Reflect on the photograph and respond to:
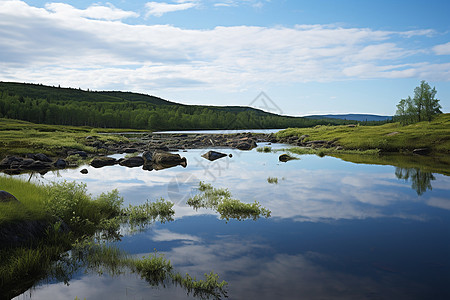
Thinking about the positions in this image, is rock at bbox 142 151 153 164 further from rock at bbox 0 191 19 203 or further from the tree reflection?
the tree reflection

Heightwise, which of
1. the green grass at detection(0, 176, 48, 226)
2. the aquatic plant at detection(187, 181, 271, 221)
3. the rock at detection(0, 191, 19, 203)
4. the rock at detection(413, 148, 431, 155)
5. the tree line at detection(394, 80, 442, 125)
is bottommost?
the aquatic plant at detection(187, 181, 271, 221)

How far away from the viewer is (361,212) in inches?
540

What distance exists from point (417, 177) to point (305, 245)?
692 inches

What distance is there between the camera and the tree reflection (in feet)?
62.7

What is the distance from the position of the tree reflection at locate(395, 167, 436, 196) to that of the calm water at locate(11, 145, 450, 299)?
30cm

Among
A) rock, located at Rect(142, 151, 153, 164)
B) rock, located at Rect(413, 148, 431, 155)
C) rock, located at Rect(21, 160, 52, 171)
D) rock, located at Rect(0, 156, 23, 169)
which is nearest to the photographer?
rock, located at Rect(0, 156, 23, 169)

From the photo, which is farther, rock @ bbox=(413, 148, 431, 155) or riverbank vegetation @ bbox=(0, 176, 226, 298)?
rock @ bbox=(413, 148, 431, 155)

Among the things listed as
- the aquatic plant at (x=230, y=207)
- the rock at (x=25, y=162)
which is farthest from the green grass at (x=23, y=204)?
the rock at (x=25, y=162)

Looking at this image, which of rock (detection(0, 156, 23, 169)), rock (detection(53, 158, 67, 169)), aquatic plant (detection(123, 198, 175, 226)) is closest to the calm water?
aquatic plant (detection(123, 198, 175, 226))

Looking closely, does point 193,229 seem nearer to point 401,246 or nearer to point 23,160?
point 401,246

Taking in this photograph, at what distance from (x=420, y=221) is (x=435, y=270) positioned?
5117 mm

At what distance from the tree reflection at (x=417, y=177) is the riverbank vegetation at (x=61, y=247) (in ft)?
53.4

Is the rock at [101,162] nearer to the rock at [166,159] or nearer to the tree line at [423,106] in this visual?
the rock at [166,159]

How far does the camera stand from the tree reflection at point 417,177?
19125mm
